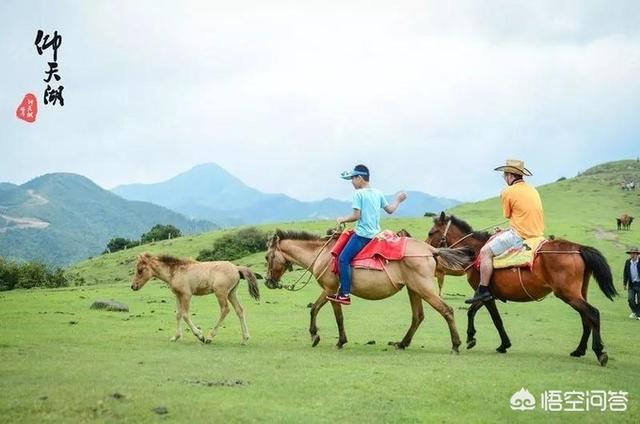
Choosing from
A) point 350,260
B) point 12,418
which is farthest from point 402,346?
point 12,418

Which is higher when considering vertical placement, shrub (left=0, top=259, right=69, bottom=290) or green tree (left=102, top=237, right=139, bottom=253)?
green tree (left=102, top=237, right=139, bottom=253)

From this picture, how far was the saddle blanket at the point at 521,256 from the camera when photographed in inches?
506

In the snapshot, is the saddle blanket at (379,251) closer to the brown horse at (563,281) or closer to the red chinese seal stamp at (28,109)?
the brown horse at (563,281)

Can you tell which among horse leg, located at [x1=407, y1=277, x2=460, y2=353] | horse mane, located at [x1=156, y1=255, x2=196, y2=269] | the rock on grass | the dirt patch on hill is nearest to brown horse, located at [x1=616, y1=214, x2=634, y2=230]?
the rock on grass

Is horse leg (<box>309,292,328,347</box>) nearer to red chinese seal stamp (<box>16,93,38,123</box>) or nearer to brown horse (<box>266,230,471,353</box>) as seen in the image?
brown horse (<box>266,230,471,353</box>)

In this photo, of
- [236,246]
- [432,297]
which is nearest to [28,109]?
[432,297]

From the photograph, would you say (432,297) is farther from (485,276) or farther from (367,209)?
(367,209)

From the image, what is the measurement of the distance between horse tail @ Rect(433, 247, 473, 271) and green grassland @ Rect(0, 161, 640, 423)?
1.80 m

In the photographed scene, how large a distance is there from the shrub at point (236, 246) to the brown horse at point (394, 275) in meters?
36.1

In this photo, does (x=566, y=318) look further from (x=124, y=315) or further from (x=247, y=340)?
(x=124, y=315)

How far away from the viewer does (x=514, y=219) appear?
13.3 metres

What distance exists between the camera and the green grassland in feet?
26.1

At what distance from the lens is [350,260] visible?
13.6 metres

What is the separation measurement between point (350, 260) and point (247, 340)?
312 cm
